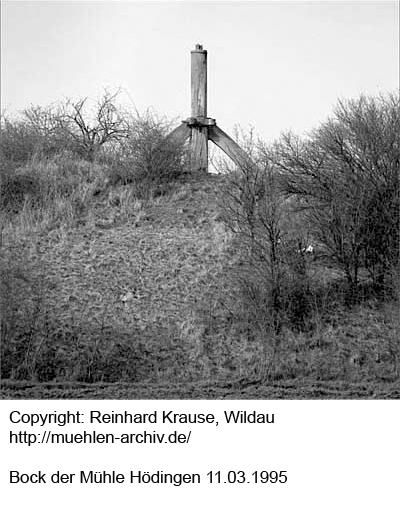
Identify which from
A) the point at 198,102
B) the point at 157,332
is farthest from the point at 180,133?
the point at 157,332

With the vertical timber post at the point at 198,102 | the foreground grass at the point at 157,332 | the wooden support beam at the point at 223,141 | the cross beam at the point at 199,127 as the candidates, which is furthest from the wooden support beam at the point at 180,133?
the foreground grass at the point at 157,332

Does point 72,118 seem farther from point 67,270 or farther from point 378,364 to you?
point 378,364

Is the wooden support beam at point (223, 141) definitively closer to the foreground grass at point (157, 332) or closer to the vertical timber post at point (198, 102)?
the vertical timber post at point (198, 102)

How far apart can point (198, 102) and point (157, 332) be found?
785 centimetres

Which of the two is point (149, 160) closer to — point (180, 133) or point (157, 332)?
point (180, 133)

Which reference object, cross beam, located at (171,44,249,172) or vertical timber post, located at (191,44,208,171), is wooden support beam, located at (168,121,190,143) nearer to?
cross beam, located at (171,44,249,172)

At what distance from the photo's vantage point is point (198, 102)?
21172 mm

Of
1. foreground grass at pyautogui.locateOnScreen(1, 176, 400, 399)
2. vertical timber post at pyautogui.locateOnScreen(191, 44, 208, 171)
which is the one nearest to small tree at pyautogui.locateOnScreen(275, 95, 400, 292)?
foreground grass at pyautogui.locateOnScreen(1, 176, 400, 399)

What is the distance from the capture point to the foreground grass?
1373cm

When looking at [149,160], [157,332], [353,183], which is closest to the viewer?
[157,332]

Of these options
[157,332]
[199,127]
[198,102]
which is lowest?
[157,332]

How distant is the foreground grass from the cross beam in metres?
3.56

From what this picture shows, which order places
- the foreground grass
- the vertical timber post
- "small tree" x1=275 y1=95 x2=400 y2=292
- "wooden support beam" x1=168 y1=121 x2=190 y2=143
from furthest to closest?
1. "wooden support beam" x1=168 y1=121 x2=190 y2=143
2. the vertical timber post
3. "small tree" x1=275 y1=95 x2=400 y2=292
4. the foreground grass

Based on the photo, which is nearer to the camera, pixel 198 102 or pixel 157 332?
pixel 157 332
